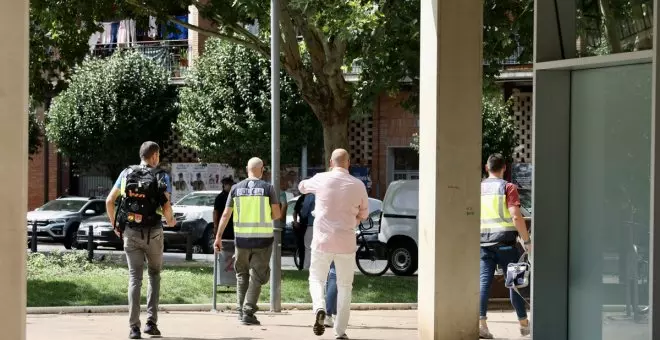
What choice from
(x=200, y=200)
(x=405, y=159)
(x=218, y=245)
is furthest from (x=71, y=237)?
(x=218, y=245)

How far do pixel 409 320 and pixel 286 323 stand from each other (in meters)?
1.64

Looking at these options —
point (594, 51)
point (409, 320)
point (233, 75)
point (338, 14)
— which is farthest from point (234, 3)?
point (233, 75)

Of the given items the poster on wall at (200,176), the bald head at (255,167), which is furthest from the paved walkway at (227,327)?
the poster on wall at (200,176)

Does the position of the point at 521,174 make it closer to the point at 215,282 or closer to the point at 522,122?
the point at 522,122

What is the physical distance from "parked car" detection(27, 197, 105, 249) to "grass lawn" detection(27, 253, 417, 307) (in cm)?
1109

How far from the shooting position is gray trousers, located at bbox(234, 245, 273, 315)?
12930 mm

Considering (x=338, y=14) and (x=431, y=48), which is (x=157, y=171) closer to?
(x=431, y=48)

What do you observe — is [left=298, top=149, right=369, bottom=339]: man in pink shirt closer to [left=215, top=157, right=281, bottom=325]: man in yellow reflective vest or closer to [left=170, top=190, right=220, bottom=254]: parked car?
[left=215, top=157, right=281, bottom=325]: man in yellow reflective vest

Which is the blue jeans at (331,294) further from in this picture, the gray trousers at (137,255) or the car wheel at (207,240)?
the car wheel at (207,240)

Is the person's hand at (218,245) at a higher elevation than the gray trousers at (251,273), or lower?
higher

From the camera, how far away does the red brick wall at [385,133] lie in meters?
39.5

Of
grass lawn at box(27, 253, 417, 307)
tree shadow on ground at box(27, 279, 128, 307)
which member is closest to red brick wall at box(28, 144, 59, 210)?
grass lawn at box(27, 253, 417, 307)

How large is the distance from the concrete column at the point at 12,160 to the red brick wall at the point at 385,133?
3077 centimetres

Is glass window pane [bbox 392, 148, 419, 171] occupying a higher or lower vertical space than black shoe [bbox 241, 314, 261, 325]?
higher
